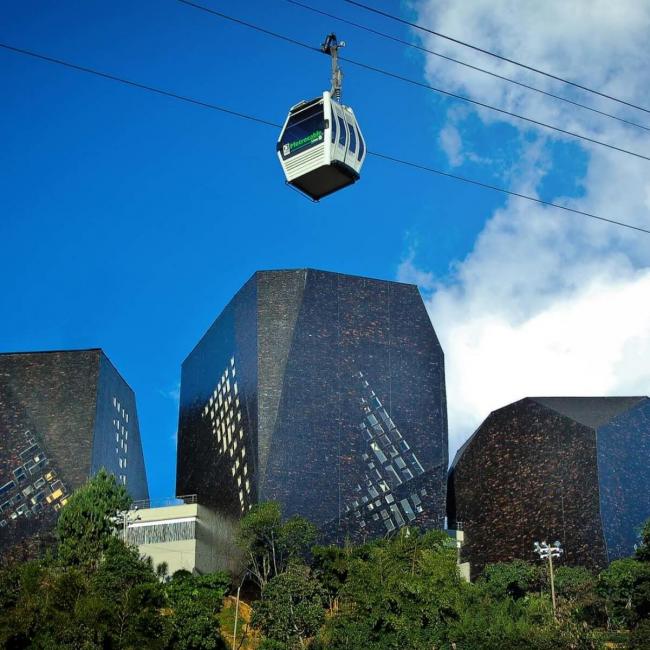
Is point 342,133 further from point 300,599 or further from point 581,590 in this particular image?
point 581,590

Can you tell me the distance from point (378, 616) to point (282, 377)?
2258 centimetres

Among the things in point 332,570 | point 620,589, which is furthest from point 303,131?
point 620,589

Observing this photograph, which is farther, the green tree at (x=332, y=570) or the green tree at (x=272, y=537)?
the green tree at (x=272, y=537)

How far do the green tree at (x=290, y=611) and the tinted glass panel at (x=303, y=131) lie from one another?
862 inches

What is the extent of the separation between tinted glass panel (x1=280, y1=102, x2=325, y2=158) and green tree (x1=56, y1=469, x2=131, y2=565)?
23959mm

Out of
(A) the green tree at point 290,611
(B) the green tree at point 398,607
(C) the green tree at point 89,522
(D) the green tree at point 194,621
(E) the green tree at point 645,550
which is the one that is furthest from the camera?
(E) the green tree at point 645,550

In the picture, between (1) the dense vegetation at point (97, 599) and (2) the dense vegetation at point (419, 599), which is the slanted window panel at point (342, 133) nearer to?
(1) the dense vegetation at point (97, 599)

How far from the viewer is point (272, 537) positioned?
47.6 meters

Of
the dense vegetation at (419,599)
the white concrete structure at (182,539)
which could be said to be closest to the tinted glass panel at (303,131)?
the dense vegetation at (419,599)

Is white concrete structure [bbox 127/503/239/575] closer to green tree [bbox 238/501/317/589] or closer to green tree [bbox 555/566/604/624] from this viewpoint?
green tree [bbox 238/501/317/589]

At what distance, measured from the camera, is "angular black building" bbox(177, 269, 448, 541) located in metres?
52.1

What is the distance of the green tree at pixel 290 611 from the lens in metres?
38.4

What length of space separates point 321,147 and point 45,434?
38161 mm

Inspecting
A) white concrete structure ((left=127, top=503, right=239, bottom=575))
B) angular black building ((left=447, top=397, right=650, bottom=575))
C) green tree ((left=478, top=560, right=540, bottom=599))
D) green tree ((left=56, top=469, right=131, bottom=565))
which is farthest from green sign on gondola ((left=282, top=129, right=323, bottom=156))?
angular black building ((left=447, top=397, right=650, bottom=575))
